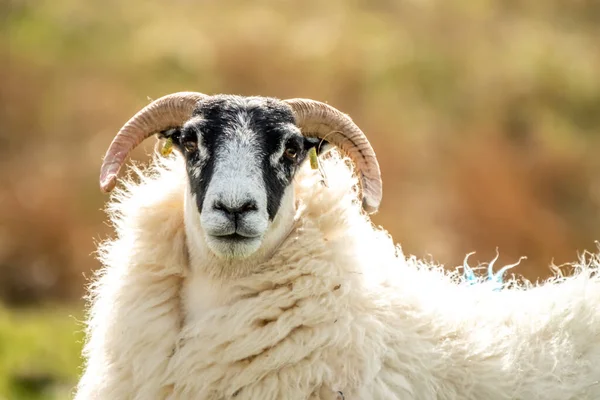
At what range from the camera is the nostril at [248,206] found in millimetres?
4922

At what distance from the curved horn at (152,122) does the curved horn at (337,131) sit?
0.64m

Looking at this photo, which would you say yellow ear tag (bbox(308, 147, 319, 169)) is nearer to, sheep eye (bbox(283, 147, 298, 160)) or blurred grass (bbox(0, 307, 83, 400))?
sheep eye (bbox(283, 147, 298, 160))

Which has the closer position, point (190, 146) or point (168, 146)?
point (190, 146)

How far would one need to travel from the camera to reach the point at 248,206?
16.2ft

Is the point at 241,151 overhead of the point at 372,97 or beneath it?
beneath

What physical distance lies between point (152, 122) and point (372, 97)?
49.9 feet

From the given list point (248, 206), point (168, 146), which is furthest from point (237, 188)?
point (168, 146)

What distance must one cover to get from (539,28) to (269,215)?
66.0 ft

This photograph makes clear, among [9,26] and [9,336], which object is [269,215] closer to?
[9,336]

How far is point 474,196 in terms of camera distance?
17.7 m

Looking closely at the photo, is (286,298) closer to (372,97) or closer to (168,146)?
(168,146)

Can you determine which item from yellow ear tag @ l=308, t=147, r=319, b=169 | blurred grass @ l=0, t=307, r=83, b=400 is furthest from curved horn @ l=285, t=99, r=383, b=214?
blurred grass @ l=0, t=307, r=83, b=400

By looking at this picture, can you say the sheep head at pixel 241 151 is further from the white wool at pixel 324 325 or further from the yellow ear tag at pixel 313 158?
the white wool at pixel 324 325

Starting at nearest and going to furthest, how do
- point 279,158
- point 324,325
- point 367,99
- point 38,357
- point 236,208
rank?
1. point 236,208
2. point 324,325
3. point 279,158
4. point 38,357
5. point 367,99
